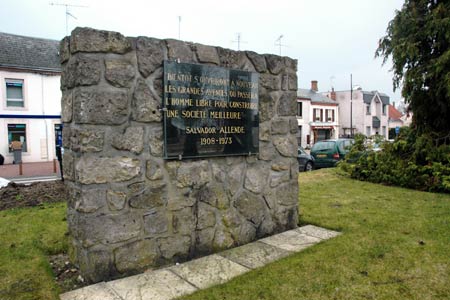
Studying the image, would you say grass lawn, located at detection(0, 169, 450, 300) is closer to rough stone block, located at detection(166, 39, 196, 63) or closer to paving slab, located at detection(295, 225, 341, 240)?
paving slab, located at detection(295, 225, 341, 240)

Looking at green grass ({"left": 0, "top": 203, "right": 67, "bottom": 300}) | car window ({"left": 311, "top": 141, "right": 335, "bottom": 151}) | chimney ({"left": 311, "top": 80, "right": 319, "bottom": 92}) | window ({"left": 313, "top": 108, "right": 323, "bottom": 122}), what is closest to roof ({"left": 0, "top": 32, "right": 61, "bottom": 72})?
car window ({"left": 311, "top": 141, "right": 335, "bottom": 151})

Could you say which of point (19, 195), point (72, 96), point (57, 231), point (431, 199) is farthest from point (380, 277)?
point (19, 195)

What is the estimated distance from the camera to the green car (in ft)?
45.4

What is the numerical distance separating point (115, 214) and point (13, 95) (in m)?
21.1

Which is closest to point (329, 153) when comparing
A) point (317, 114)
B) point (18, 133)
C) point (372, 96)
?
point (18, 133)

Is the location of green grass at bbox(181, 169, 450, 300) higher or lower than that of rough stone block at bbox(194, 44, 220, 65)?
lower

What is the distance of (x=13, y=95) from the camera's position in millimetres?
20312

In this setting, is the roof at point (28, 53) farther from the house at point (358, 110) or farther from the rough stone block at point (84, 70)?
the house at point (358, 110)

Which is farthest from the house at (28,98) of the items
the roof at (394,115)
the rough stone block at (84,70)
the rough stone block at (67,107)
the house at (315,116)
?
the roof at (394,115)

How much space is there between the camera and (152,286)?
296cm

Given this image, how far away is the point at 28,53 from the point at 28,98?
2.98 meters

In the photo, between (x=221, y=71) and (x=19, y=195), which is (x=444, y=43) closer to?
(x=221, y=71)

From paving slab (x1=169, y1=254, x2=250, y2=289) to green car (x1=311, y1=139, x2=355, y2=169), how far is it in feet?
36.9

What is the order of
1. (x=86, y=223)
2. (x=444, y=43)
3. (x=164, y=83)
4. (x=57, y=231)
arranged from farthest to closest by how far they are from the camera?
1. (x=444, y=43)
2. (x=57, y=231)
3. (x=164, y=83)
4. (x=86, y=223)
